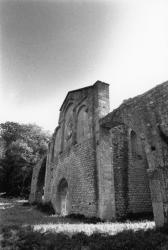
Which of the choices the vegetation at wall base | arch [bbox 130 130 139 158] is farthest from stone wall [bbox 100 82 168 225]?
arch [bbox 130 130 139 158]

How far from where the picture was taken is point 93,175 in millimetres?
9219

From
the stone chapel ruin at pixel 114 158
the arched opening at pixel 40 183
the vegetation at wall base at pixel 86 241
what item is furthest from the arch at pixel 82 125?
the arched opening at pixel 40 183

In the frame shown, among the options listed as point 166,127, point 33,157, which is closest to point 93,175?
point 166,127

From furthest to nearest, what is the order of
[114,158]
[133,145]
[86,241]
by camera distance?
[133,145], [114,158], [86,241]

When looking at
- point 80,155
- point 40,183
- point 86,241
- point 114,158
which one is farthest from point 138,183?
point 40,183

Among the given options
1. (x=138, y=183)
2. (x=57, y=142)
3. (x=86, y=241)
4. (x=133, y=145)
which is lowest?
(x=86, y=241)

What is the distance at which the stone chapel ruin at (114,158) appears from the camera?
5957 mm

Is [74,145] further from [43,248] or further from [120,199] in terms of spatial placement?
[43,248]

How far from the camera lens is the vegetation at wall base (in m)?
3.92

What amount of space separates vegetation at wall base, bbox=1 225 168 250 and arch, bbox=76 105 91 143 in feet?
20.1

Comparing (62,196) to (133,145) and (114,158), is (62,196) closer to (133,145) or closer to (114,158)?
(114,158)

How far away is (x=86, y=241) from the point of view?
450 centimetres

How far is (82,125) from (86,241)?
25.1 ft

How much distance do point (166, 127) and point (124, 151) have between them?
430 cm
